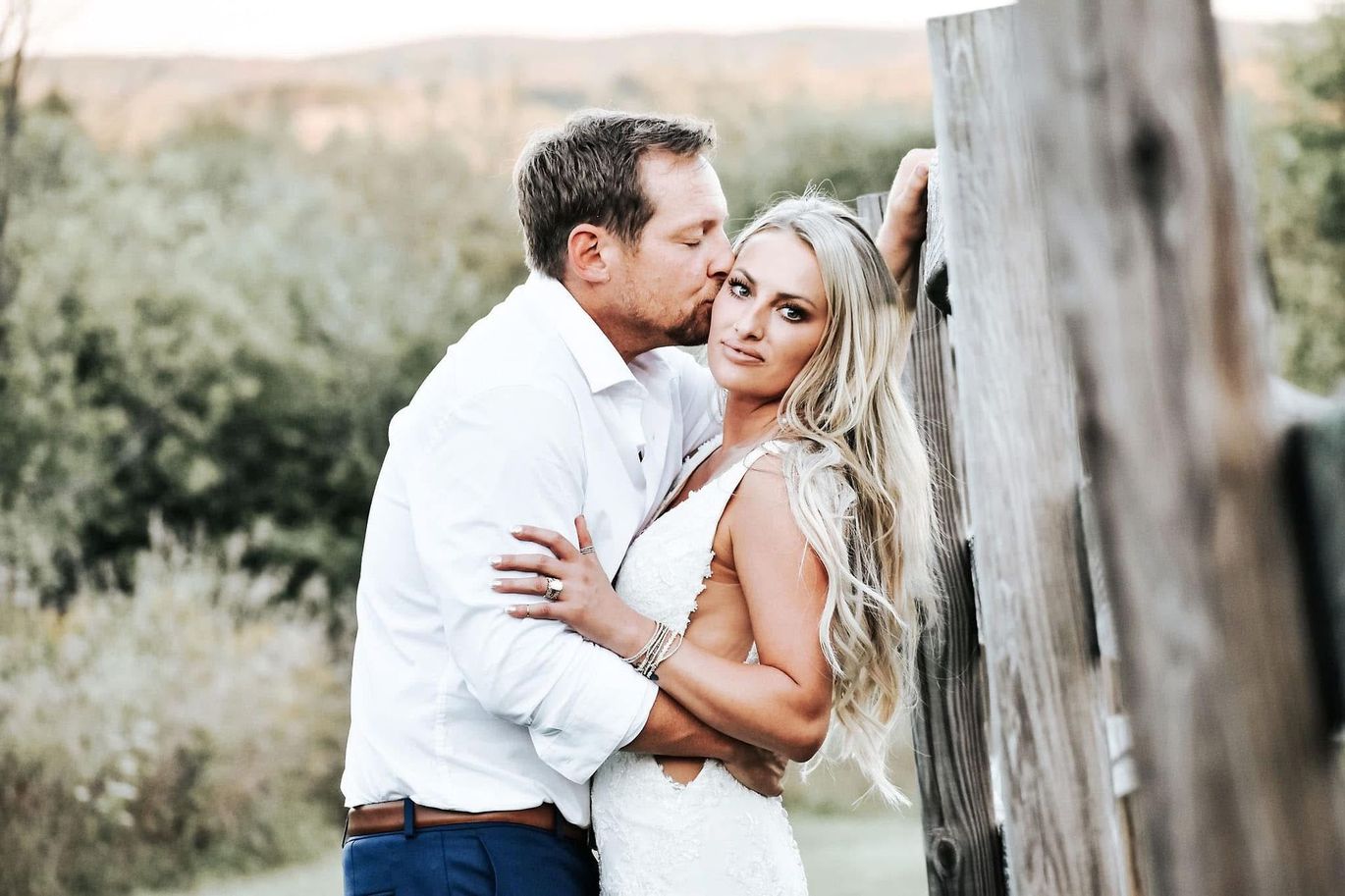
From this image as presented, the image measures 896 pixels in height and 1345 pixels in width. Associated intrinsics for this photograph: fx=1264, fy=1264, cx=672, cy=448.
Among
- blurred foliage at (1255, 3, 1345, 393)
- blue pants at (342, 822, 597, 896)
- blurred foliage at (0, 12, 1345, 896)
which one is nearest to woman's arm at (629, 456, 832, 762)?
blue pants at (342, 822, 597, 896)

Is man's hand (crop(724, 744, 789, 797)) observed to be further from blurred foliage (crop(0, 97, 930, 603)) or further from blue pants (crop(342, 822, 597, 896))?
blurred foliage (crop(0, 97, 930, 603))

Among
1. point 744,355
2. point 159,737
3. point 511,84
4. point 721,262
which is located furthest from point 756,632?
point 511,84

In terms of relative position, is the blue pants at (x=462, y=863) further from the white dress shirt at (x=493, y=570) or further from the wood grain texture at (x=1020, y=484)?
the wood grain texture at (x=1020, y=484)

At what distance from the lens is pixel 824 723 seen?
2.29 m

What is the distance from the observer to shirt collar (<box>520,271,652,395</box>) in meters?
2.48

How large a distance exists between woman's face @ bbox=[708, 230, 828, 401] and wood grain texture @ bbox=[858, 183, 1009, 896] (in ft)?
0.79

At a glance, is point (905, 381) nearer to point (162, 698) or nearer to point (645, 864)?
point (645, 864)

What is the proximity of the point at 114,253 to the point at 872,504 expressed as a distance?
8522mm

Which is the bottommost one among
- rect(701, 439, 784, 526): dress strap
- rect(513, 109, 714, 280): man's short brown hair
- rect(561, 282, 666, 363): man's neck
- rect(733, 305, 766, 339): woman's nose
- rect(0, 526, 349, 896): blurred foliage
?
rect(0, 526, 349, 896): blurred foliage

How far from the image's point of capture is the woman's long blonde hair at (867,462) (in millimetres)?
2467

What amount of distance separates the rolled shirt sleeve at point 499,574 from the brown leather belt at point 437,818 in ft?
0.53

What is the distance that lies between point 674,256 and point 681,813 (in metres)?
1.14

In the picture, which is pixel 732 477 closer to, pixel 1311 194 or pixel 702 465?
pixel 702 465

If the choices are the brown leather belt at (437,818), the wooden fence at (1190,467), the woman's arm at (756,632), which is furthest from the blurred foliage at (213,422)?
the wooden fence at (1190,467)
